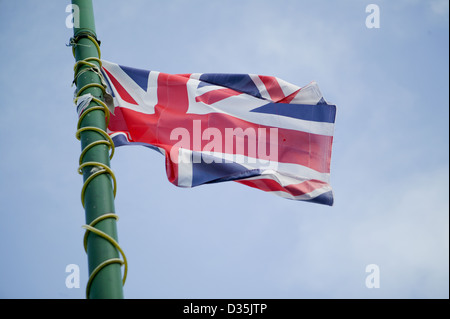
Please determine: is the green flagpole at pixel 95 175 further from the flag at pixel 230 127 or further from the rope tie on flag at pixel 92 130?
the flag at pixel 230 127

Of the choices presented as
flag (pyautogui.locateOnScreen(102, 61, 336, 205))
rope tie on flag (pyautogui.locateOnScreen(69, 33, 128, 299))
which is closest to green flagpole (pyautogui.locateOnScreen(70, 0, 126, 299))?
rope tie on flag (pyautogui.locateOnScreen(69, 33, 128, 299))

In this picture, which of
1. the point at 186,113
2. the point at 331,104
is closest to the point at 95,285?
the point at 186,113

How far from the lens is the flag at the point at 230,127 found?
7.14 metres

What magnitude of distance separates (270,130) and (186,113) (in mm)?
1251

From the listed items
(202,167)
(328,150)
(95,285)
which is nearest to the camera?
(95,285)

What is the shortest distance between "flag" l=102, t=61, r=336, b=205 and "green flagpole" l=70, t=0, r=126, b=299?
3.07 ft

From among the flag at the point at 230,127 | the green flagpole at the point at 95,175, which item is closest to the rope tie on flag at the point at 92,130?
the green flagpole at the point at 95,175

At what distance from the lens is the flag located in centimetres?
714

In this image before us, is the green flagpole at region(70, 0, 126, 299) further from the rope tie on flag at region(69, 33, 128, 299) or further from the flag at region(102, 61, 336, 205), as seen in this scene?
the flag at region(102, 61, 336, 205)

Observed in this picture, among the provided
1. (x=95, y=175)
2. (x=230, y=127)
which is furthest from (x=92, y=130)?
(x=230, y=127)

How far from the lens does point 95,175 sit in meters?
4.83

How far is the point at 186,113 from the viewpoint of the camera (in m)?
7.99

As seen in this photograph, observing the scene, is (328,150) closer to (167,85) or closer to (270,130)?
(270,130)
